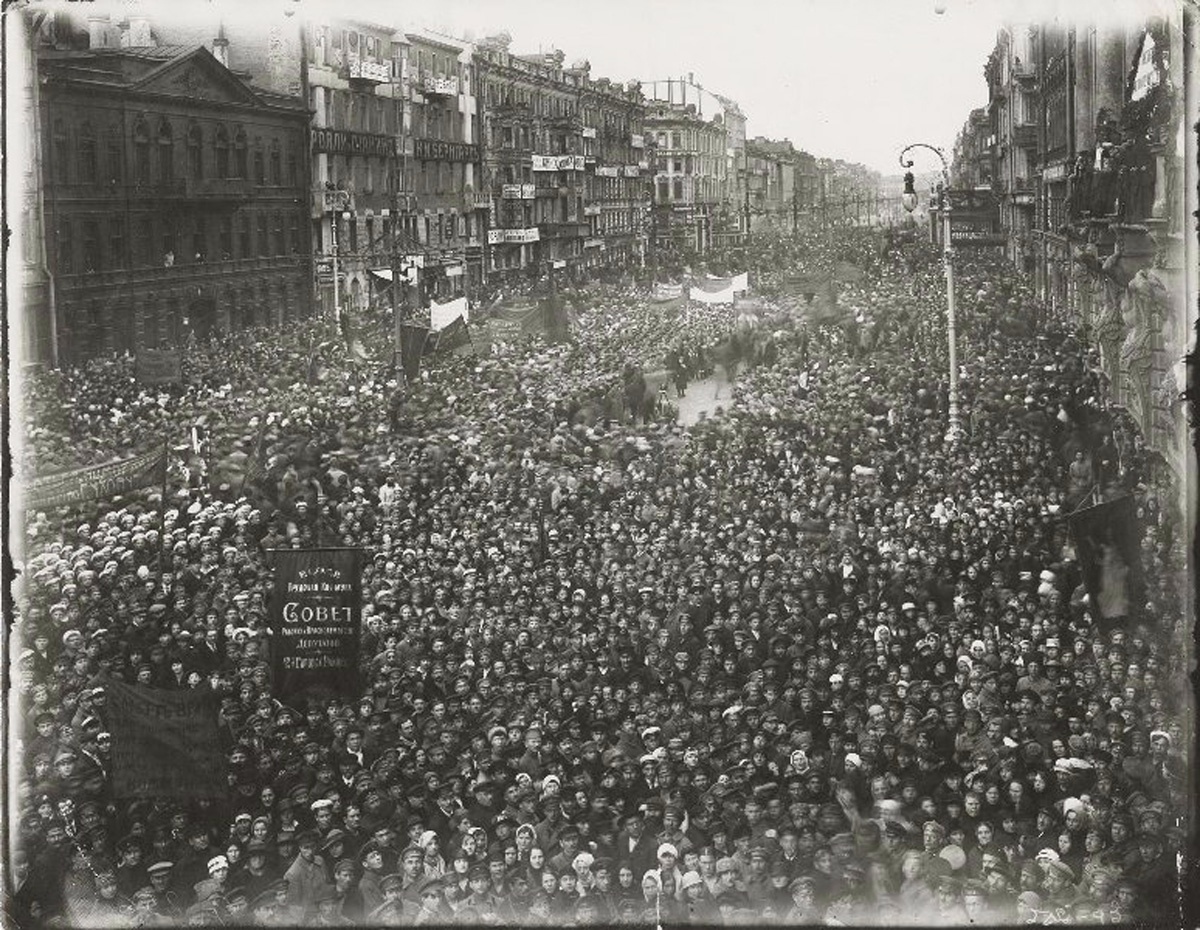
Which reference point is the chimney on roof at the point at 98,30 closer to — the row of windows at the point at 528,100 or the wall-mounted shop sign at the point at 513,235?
the row of windows at the point at 528,100

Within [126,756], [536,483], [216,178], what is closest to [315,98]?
[216,178]

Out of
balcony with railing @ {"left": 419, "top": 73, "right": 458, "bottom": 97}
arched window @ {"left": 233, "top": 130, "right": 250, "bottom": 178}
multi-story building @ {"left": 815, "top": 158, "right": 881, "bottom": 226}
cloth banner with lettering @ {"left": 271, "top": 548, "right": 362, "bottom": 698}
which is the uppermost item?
balcony with railing @ {"left": 419, "top": 73, "right": 458, "bottom": 97}

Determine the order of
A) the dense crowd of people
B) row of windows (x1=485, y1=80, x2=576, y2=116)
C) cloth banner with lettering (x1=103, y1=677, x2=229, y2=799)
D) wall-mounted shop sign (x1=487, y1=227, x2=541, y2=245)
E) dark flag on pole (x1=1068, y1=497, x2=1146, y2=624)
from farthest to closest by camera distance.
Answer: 1. wall-mounted shop sign (x1=487, y1=227, x2=541, y2=245)
2. row of windows (x1=485, y1=80, x2=576, y2=116)
3. cloth banner with lettering (x1=103, y1=677, x2=229, y2=799)
4. dark flag on pole (x1=1068, y1=497, x2=1146, y2=624)
5. the dense crowd of people

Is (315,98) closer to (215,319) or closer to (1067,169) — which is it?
(215,319)

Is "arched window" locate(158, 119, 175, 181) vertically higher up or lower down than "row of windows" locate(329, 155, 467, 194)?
higher up

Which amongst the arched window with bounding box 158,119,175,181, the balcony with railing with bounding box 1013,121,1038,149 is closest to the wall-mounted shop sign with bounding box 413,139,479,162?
the arched window with bounding box 158,119,175,181

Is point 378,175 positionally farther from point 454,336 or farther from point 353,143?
point 454,336

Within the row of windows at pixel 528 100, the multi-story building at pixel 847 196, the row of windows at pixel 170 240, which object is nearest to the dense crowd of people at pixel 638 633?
the multi-story building at pixel 847 196

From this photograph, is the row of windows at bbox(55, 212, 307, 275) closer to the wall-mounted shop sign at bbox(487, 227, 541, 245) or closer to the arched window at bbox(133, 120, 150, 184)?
the arched window at bbox(133, 120, 150, 184)
